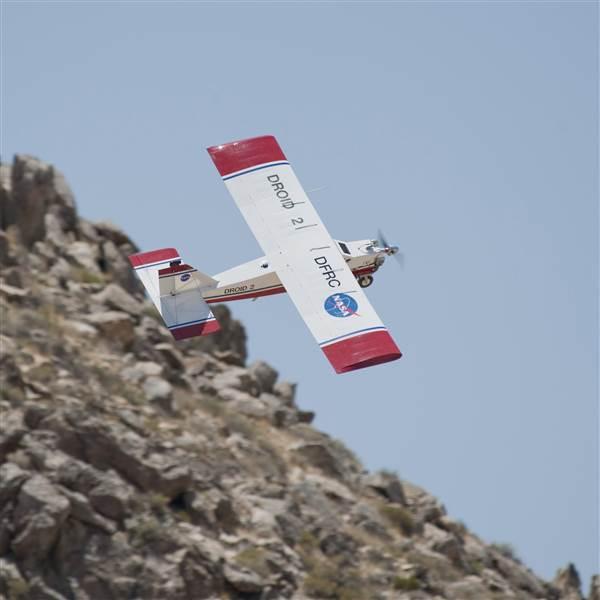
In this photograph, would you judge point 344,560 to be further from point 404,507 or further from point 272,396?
point 272,396

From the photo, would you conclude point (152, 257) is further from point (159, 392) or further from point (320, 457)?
point (320, 457)

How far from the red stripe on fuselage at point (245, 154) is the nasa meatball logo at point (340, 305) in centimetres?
804

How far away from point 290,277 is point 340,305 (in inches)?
71.9

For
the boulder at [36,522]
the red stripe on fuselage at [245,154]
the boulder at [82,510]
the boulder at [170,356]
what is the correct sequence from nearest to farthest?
1. the red stripe on fuselage at [245,154]
2. the boulder at [36,522]
3. the boulder at [82,510]
4. the boulder at [170,356]

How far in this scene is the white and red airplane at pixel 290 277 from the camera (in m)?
44.9

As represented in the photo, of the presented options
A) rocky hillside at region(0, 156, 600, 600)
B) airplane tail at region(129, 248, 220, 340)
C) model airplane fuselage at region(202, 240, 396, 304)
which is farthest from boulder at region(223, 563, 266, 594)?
airplane tail at region(129, 248, 220, 340)

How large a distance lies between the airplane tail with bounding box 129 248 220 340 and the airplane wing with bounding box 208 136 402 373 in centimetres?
217

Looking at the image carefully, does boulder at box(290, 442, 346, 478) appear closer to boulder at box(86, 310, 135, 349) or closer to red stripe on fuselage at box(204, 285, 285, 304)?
boulder at box(86, 310, 135, 349)

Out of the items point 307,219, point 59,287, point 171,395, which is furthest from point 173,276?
point 59,287

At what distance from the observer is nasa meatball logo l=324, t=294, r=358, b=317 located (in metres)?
45.7

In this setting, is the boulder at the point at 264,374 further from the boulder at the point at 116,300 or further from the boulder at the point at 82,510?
the boulder at the point at 82,510

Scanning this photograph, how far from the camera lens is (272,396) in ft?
254

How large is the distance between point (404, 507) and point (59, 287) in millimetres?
16999

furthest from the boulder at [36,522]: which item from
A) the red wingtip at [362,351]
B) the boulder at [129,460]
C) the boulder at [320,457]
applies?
the boulder at [320,457]
